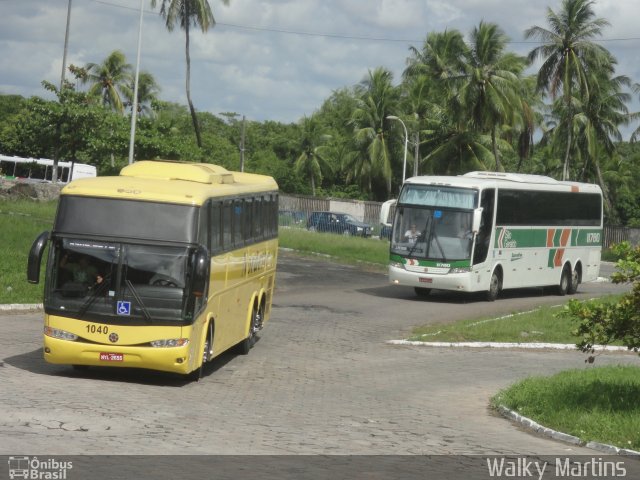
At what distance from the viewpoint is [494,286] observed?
32.3m

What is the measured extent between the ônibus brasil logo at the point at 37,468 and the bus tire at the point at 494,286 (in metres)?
23.8

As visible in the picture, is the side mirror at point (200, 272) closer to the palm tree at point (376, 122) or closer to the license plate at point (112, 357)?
the license plate at point (112, 357)

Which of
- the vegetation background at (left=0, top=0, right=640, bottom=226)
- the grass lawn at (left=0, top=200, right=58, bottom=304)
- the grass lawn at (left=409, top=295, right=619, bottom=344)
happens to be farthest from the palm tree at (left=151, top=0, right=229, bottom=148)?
the grass lawn at (left=409, top=295, right=619, bottom=344)

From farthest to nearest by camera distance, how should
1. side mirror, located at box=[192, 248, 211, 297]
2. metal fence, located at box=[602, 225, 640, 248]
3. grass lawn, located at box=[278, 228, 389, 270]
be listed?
1. metal fence, located at box=[602, 225, 640, 248]
2. grass lawn, located at box=[278, 228, 389, 270]
3. side mirror, located at box=[192, 248, 211, 297]

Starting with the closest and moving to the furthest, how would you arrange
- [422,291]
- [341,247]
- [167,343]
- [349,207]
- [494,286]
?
[167,343]
[494,286]
[422,291]
[341,247]
[349,207]

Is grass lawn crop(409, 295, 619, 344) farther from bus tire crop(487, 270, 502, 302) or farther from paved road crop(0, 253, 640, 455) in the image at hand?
bus tire crop(487, 270, 502, 302)

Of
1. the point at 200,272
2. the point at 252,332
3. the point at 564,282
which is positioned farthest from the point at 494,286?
the point at 200,272

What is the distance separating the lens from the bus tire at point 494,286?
32.0 meters

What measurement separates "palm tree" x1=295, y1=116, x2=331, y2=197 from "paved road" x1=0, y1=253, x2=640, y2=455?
74461mm

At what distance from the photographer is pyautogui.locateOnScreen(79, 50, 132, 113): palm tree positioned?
86375 mm

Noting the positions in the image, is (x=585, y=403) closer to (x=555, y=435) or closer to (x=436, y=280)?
(x=555, y=435)

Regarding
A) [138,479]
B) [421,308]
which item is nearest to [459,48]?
[421,308]

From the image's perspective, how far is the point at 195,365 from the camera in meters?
15.2

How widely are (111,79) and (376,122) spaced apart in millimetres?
20871
